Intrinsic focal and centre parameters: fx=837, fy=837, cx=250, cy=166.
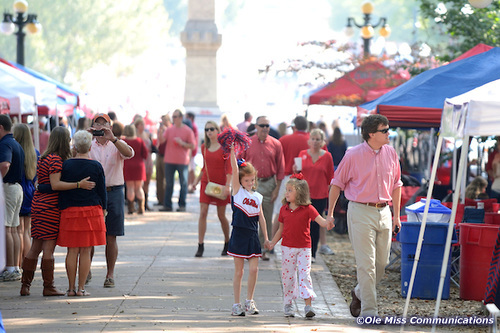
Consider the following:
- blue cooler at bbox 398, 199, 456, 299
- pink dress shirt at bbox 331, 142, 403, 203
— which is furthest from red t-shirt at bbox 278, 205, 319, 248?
blue cooler at bbox 398, 199, 456, 299

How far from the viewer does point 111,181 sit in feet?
30.6

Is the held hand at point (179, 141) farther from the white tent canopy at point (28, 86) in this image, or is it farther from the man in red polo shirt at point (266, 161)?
the man in red polo shirt at point (266, 161)

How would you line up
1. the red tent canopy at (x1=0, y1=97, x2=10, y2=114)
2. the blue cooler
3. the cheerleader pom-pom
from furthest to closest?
the red tent canopy at (x1=0, y1=97, x2=10, y2=114)
the blue cooler
the cheerleader pom-pom

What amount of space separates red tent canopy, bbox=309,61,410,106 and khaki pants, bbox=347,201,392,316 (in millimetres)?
10384

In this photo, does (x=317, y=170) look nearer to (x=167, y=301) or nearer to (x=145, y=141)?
(x=167, y=301)

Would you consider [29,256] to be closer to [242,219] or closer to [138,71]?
[242,219]

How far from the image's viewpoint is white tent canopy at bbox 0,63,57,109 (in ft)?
41.2

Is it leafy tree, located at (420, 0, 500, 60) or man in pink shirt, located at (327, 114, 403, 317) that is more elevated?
leafy tree, located at (420, 0, 500, 60)

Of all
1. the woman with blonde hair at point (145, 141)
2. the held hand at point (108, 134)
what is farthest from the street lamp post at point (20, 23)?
the held hand at point (108, 134)

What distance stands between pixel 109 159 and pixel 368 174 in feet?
10.4

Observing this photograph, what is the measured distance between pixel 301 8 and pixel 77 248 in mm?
130023

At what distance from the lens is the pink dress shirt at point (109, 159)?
9.31 meters

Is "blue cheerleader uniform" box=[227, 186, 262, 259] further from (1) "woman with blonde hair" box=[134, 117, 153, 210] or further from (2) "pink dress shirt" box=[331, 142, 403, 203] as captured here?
(1) "woman with blonde hair" box=[134, 117, 153, 210]

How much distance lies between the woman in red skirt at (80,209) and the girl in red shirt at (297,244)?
76.1 inches
